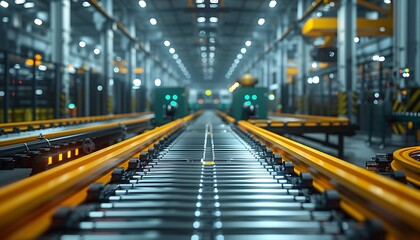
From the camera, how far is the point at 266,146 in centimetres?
510

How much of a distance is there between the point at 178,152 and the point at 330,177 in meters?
2.93

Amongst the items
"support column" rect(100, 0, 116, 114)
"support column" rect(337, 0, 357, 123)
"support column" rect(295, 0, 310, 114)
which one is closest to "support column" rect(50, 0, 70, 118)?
"support column" rect(100, 0, 116, 114)

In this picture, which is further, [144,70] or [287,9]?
[144,70]

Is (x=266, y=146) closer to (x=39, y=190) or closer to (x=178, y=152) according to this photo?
(x=178, y=152)

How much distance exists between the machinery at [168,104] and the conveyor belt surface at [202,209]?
826 cm

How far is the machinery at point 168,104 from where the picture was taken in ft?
39.7

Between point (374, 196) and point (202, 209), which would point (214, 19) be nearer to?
point (202, 209)

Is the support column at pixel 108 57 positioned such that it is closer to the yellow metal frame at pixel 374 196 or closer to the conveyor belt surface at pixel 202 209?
the conveyor belt surface at pixel 202 209

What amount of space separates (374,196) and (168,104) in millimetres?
10798

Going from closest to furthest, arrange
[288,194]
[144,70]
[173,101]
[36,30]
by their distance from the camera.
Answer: [288,194] → [173,101] → [36,30] → [144,70]

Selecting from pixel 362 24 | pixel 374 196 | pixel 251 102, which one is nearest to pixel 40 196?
pixel 374 196

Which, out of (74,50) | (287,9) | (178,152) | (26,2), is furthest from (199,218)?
(74,50)

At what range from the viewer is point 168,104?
1235 cm

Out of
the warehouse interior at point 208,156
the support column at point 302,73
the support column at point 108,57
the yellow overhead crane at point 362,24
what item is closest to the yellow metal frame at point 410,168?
the warehouse interior at point 208,156
